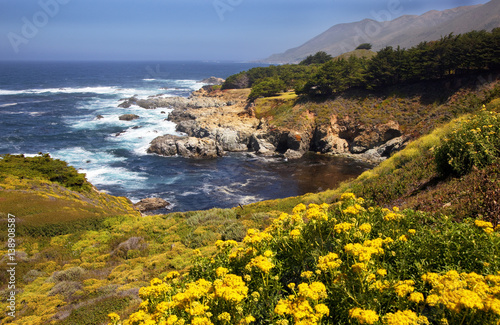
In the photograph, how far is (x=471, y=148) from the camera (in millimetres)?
8602

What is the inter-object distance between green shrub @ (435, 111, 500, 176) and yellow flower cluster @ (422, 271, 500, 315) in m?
7.12

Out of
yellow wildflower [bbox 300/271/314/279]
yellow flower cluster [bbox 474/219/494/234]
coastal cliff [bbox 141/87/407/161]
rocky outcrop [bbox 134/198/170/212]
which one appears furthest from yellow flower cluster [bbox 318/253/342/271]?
coastal cliff [bbox 141/87/407/161]

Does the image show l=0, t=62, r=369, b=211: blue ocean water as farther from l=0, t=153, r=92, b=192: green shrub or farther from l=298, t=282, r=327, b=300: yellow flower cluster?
l=298, t=282, r=327, b=300: yellow flower cluster

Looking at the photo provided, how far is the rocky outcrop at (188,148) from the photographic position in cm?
4569

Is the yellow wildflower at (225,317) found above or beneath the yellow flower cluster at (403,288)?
beneath

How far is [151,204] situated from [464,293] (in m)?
29.4

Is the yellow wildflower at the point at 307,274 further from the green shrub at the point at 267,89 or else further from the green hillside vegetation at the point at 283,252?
the green shrub at the point at 267,89

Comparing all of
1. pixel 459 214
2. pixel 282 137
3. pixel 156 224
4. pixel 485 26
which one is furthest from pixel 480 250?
pixel 485 26

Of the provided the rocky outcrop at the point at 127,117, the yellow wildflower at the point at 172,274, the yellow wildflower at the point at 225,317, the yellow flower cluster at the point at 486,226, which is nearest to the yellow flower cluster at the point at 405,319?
the yellow wildflower at the point at 225,317

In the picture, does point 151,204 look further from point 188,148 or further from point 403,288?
point 403,288

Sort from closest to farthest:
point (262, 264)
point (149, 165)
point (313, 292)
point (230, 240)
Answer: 1. point (313, 292)
2. point (262, 264)
3. point (230, 240)
4. point (149, 165)

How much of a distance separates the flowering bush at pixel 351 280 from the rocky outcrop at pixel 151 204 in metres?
25.2

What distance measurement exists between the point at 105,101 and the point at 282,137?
66871mm

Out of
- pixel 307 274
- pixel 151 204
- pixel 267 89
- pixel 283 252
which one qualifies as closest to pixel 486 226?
pixel 307 274
